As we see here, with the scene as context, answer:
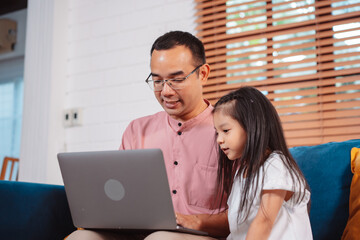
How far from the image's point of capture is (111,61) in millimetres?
2830

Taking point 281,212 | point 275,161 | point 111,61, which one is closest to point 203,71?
point 275,161

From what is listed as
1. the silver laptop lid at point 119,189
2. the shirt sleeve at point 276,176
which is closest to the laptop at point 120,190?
the silver laptop lid at point 119,189

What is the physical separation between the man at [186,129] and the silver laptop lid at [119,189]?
0.25m

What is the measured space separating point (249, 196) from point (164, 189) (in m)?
0.27

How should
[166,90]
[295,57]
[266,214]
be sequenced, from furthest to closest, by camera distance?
[295,57] < [166,90] < [266,214]

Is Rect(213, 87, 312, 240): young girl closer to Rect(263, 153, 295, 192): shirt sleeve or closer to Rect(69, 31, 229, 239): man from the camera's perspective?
Rect(263, 153, 295, 192): shirt sleeve

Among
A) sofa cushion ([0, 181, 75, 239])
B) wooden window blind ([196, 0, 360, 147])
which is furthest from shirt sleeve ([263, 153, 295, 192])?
wooden window blind ([196, 0, 360, 147])

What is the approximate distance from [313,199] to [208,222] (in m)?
0.39

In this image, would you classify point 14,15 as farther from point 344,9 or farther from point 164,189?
point 164,189

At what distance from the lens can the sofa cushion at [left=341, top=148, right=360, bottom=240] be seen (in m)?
1.26

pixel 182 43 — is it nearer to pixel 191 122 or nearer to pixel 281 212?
pixel 191 122

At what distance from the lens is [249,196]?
3.97 feet

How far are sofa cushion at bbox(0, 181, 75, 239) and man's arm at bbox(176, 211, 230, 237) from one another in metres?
0.56

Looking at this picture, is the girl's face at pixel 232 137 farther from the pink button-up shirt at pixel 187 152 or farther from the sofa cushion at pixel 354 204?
the sofa cushion at pixel 354 204
